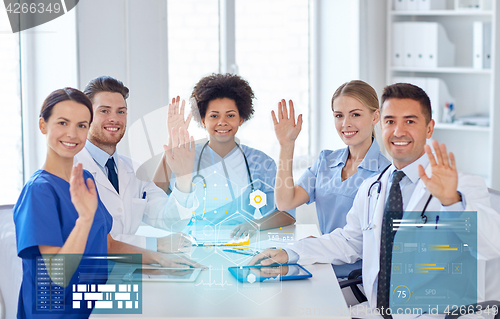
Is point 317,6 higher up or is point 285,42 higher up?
point 317,6

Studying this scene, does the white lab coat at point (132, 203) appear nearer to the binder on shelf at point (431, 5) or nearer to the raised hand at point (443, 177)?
the raised hand at point (443, 177)

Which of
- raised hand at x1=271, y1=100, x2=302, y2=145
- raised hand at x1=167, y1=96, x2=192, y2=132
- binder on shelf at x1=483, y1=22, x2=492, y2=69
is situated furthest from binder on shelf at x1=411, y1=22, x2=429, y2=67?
raised hand at x1=167, y1=96, x2=192, y2=132

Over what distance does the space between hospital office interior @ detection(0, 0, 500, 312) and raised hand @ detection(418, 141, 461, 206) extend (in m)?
1.45

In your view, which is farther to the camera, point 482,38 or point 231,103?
point 482,38

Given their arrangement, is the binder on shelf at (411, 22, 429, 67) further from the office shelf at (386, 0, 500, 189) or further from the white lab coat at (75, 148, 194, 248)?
the white lab coat at (75, 148, 194, 248)

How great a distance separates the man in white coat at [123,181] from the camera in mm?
1813

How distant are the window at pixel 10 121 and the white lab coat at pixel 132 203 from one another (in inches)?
27.5

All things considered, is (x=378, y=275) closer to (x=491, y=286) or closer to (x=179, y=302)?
(x=491, y=286)

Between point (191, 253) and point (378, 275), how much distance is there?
2.05 ft

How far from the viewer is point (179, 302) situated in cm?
135

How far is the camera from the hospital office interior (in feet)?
7.78

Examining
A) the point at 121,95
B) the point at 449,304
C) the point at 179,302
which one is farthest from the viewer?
the point at 121,95

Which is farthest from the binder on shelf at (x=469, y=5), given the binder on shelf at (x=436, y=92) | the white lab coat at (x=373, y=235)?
the white lab coat at (x=373, y=235)

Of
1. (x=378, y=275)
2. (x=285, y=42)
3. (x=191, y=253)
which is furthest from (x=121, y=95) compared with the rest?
(x=285, y=42)
